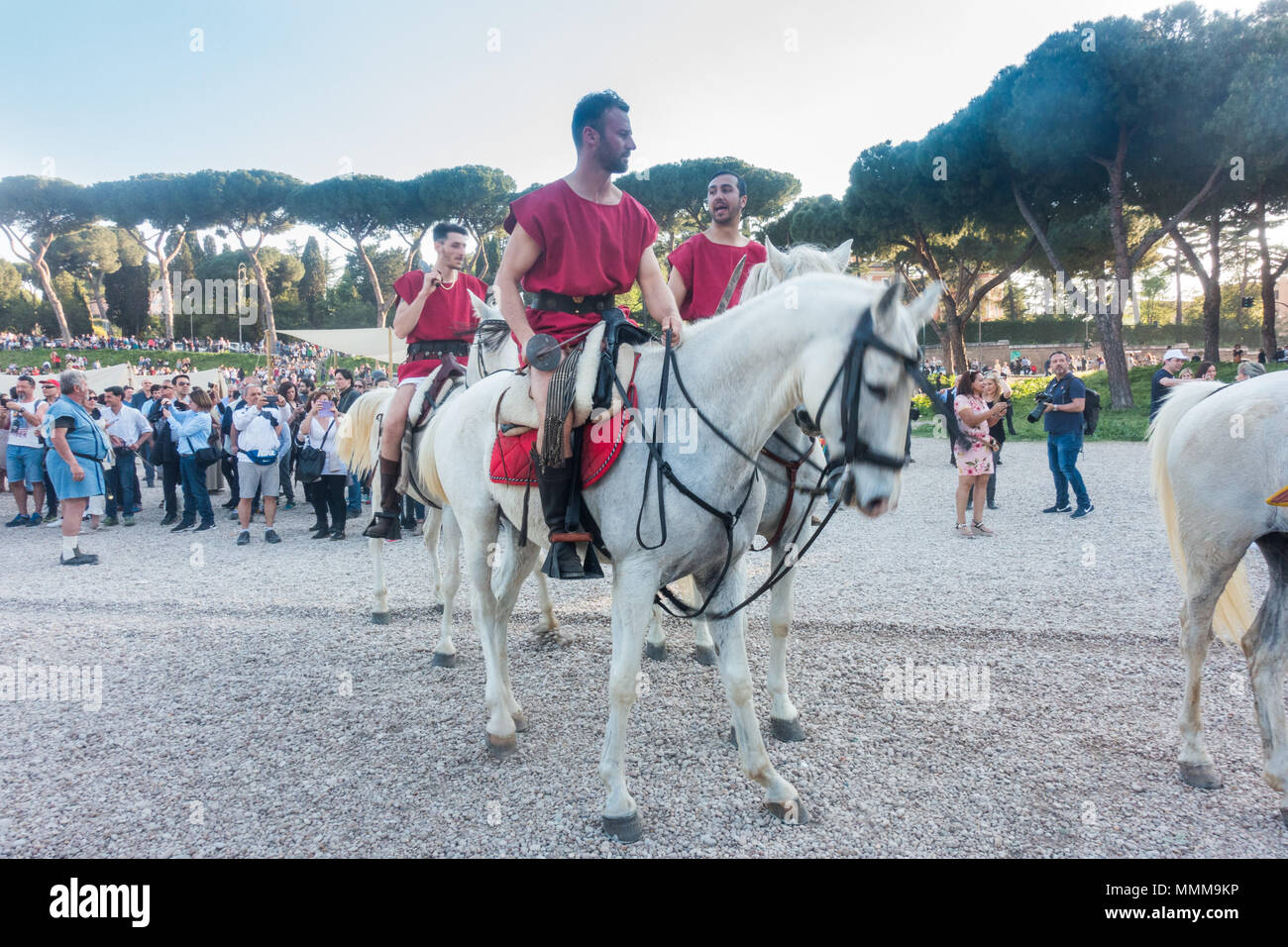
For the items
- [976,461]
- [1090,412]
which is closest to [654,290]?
[976,461]

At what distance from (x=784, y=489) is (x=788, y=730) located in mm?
1350

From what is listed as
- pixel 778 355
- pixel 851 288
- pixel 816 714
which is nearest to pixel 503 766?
pixel 816 714

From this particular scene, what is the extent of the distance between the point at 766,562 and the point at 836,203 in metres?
30.3

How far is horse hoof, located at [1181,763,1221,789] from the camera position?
3332 millimetres

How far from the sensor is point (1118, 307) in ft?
78.4

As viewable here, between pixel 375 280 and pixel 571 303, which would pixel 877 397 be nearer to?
pixel 571 303

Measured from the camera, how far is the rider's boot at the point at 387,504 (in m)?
5.45

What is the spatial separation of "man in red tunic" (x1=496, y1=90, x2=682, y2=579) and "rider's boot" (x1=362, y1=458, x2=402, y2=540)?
2.54 meters

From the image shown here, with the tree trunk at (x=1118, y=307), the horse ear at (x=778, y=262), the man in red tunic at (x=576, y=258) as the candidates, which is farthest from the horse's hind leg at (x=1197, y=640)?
the tree trunk at (x=1118, y=307)

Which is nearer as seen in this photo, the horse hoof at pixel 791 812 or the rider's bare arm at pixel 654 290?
the horse hoof at pixel 791 812

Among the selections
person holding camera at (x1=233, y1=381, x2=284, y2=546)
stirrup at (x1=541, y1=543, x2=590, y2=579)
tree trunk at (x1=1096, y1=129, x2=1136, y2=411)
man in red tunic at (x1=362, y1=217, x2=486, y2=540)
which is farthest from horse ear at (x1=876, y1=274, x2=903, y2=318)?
tree trunk at (x1=1096, y1=129, x2=1136, y2=411)
